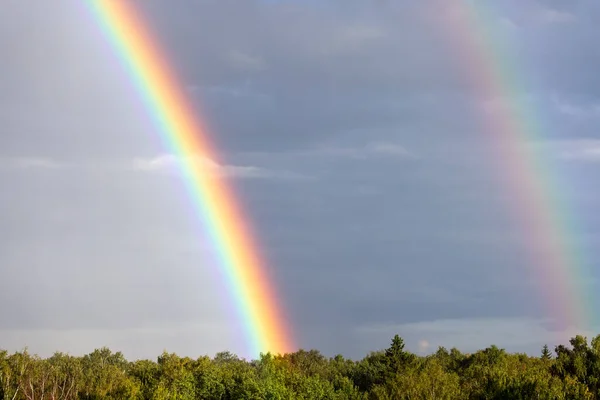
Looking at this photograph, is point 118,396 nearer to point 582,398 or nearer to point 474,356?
point 582,398

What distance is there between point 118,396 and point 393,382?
27.4 meters

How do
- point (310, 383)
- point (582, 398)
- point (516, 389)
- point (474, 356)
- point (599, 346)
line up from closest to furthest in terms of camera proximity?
point (516, 389) < point (582, 398) < point (310, 383) < point (599, 346) < point (474, 356)

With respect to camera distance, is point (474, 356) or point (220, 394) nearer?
point (220, 394)

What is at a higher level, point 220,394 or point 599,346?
point 599,346

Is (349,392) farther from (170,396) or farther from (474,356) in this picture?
(474,356)

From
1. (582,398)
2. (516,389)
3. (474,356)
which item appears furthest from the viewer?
(474,356)

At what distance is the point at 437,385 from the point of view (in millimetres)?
77188

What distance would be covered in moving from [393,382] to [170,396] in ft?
72.8

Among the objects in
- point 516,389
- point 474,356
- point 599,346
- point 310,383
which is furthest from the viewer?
point 474,356

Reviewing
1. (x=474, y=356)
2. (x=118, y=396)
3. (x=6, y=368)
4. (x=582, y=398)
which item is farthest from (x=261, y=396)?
(x=474, y=356)

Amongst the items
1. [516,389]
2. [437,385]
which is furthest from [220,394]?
[516,389]

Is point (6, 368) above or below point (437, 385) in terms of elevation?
above

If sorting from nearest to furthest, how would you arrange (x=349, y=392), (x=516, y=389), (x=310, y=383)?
(x=516, y=389) < (x=310, y=383) < (x=349, y=392)

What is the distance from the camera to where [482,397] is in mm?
77000
